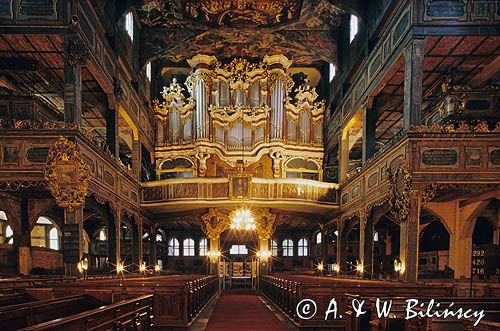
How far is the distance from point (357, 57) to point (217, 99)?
7.78 metres

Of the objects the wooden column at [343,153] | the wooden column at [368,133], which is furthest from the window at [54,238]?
the wooden column at [368,133]

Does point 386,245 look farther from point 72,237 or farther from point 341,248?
point 72,237

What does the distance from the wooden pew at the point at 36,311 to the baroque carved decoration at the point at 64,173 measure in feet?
15.7

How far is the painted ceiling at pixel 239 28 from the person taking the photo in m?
19.6

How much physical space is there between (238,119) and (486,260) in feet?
40.9

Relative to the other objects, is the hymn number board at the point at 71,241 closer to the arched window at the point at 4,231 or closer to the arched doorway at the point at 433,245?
the arched window at the point at 4,231

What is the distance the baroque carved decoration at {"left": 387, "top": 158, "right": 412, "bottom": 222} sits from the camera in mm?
11297

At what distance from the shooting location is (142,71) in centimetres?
2169

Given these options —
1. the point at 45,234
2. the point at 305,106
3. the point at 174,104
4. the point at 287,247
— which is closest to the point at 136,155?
the point at 174,104

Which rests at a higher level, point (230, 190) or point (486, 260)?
point (230, 190)

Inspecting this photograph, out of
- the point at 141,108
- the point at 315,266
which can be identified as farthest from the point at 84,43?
the point at 315,266

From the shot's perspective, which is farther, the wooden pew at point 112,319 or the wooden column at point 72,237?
the wooden column at point 72,237

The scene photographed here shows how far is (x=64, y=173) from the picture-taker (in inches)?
431

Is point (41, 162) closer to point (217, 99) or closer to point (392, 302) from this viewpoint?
point (392, 302)
